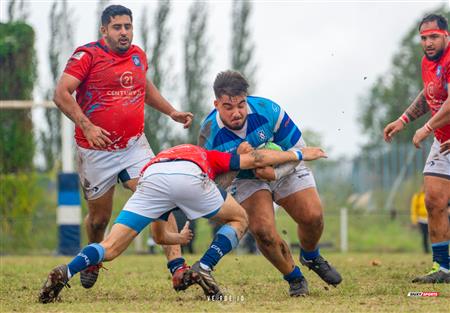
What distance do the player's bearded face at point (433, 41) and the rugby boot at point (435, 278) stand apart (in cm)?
207

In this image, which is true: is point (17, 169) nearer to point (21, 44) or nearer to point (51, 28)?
point (21, 44)

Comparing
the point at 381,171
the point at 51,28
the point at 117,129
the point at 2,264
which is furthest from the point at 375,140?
the point at 117,129

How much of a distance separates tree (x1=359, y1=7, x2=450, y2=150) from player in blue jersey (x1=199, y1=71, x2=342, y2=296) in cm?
4226

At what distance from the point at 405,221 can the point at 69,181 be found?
14.6 metres

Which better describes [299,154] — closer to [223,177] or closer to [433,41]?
[223,177]

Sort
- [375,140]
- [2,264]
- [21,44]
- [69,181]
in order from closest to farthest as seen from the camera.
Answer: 1. [2,264]
2. [69,181]
3. [21,44]
4. [375,140]

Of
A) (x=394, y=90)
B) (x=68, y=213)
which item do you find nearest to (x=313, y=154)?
(x=68, y=213)

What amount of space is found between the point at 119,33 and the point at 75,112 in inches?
38.1

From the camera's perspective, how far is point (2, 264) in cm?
1542

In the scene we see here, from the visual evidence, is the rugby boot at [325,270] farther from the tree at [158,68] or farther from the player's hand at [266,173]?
the tree at [158,68]

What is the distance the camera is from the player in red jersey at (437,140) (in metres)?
11.1

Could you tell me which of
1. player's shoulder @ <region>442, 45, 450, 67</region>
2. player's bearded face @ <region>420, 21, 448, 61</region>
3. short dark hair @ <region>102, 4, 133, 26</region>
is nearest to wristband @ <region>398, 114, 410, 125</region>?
player's bearded face @ <region>420, 21, 448, 61</region>

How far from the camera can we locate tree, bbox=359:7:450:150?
2146 inches

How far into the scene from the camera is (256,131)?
9539mm
